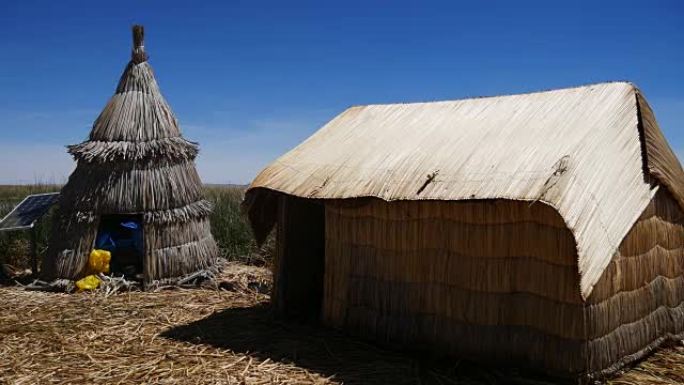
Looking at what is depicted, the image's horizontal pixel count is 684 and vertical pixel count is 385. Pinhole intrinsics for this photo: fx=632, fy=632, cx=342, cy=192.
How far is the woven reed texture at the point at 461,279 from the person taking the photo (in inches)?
197

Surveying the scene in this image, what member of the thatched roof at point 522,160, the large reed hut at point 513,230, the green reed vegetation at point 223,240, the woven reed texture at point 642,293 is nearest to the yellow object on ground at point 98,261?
the green reed vegetation at point 223,240

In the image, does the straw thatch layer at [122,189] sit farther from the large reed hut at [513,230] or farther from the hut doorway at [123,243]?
the large reed hut at [513,230]

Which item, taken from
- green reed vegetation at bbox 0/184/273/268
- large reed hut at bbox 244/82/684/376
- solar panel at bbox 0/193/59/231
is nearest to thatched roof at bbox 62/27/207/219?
solar panel at bbox 0/193/59/231

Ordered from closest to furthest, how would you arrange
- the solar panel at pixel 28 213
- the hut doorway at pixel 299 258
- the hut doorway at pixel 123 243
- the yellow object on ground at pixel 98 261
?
1. the hut doorway at pixel 299 258
2. the yellow object on ground at pixel 98 261
3. the hut doorway at pixel 123 243
4. the solar panel at pixel 28 213

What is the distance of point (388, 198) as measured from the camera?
577 centimetres

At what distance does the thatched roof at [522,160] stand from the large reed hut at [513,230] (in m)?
0.02

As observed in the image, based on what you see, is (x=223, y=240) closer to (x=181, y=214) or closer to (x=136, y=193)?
(x=181, y=214)

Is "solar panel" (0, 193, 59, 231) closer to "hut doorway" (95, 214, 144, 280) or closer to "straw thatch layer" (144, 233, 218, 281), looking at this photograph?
"hut doorway" (95, 214, 144, 280)

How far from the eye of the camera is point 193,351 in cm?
627

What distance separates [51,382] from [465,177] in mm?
3997

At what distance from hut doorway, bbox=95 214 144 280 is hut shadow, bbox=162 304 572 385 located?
2540 millimetres

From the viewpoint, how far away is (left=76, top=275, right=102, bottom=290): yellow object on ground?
30.0 feet

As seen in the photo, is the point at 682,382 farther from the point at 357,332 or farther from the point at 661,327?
the point at 357,332

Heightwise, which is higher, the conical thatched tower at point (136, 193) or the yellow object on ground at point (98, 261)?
the conical thatched tower at point (136, 193)
